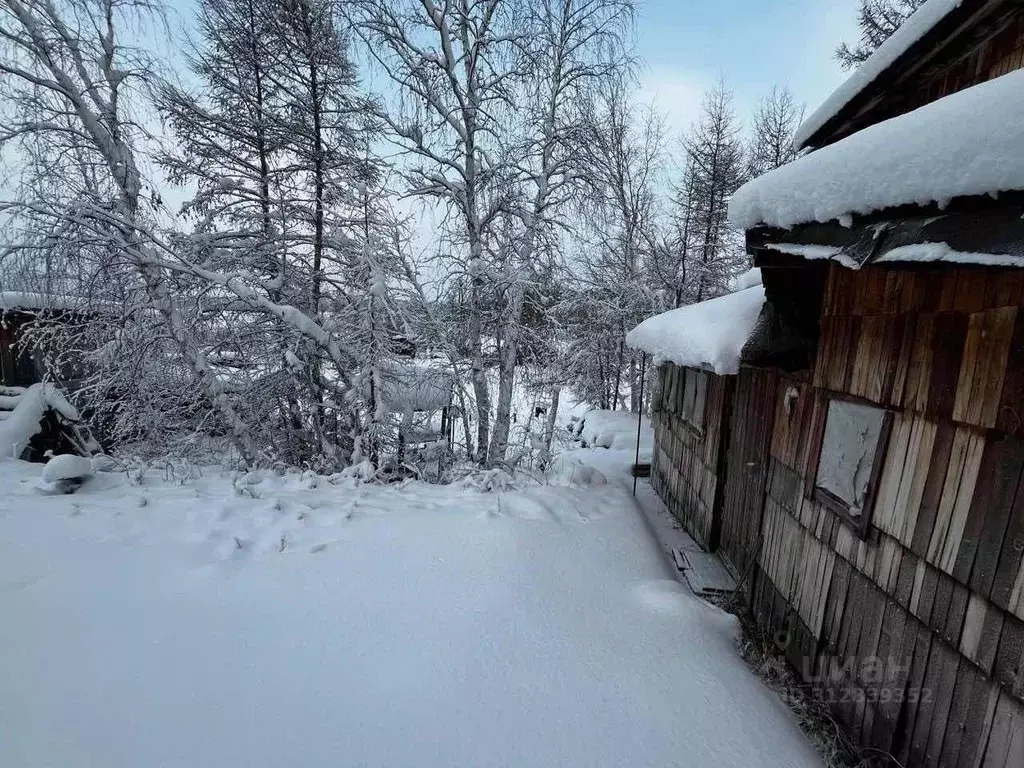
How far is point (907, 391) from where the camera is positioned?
7.80 feet

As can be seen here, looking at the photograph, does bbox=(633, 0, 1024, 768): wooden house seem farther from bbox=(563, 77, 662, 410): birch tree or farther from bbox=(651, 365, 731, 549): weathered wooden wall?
bbox=(563, 77, 662, 410): birch tree

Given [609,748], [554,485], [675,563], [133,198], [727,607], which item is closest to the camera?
[609,748]

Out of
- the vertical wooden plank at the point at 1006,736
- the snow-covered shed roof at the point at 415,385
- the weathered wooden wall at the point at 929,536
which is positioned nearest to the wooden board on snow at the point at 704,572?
the weathered wooden wall at the point at 929,536

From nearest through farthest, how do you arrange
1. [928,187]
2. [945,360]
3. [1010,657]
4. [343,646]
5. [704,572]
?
[928,187], [1010,657], [945,360], [343,646], [704,572]

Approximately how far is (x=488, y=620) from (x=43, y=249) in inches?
270

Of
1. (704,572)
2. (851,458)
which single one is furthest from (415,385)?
(851,458)

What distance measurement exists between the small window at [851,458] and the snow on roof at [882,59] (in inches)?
91.8

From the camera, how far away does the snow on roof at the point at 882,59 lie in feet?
8.48

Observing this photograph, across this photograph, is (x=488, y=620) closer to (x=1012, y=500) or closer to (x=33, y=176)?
(x=1012, y=500)

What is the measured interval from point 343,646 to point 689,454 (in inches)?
207

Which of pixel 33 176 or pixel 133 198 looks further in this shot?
pixel 133 198

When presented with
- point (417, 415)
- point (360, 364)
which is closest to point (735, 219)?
point (360, 364)

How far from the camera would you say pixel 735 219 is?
255 cm

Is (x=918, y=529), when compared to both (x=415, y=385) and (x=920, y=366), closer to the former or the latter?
(x=920, y=366)
